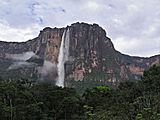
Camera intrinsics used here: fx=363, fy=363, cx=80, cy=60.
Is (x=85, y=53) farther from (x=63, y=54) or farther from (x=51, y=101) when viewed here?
(x=51, y=101)

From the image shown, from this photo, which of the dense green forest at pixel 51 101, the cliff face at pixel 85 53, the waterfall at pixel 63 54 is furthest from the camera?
the waterfall at pixel 63 54

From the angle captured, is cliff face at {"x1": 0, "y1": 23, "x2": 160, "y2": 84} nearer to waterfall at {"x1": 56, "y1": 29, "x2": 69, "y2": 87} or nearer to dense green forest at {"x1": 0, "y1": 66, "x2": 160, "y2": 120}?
waterfall at {"x1": 56, "y1": 29, "x2": 69, "y2": 87}

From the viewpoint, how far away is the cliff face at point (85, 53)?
378 feet

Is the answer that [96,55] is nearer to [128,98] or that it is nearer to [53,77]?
[53,77]

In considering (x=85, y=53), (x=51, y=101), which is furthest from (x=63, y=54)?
(x=51, y=101)

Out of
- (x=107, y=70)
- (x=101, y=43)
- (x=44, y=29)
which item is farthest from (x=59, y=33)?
(x=107, y=70)

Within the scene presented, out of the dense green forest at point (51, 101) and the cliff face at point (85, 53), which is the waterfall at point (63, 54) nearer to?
the cliff face at point (85, 53)

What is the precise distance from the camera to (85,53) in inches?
4724

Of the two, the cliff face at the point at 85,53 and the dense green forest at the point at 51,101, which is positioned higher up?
the cliff face at the point at 85,53

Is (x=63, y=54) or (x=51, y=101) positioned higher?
(x=63, y=54)

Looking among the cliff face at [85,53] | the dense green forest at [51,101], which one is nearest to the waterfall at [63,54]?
the cliff face at [85,53]

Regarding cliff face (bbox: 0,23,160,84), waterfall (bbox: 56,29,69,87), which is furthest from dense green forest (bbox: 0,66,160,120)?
waterfall (bbox: 56,29,69,87)

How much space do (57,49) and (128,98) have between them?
9936cm

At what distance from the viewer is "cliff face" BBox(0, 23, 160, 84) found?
115m
